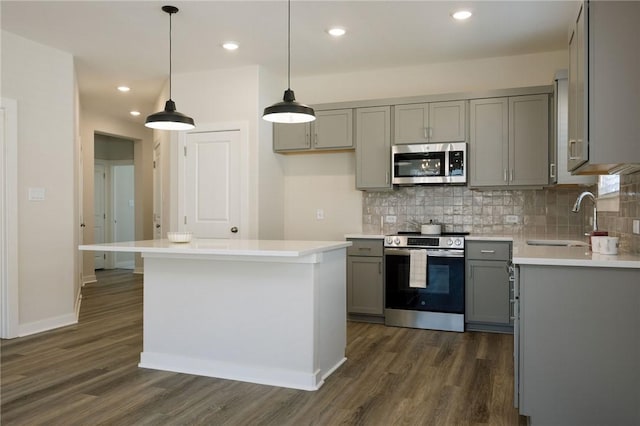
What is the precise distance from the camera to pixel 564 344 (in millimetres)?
2373

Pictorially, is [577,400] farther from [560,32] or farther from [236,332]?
[560,32]

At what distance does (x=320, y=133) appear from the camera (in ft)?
17.4

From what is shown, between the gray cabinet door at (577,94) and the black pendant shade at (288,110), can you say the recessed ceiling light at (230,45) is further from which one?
the gray cabinet door at (577,94)

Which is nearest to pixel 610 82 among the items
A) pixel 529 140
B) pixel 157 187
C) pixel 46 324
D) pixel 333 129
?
pixel 529 140

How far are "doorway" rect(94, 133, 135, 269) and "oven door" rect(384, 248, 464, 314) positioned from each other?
20.5 feet

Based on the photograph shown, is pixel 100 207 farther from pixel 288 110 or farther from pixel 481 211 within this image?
pixel 288 110

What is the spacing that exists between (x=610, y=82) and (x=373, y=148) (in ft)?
9.46

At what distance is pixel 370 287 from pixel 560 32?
2856 mm

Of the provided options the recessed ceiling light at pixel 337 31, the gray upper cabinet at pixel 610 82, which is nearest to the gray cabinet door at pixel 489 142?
the recessed ceiling light at pixel 337 31

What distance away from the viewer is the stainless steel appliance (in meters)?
4.55

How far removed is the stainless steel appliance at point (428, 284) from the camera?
4.55m

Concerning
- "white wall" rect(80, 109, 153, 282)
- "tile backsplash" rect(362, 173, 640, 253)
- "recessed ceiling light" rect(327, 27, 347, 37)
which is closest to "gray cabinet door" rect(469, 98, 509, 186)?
"tile backsplash" rect(362, 173, 640, 253)

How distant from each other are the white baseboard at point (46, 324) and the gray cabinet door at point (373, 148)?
315cm

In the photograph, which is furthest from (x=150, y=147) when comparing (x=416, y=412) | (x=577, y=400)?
(x=577, y=400)
